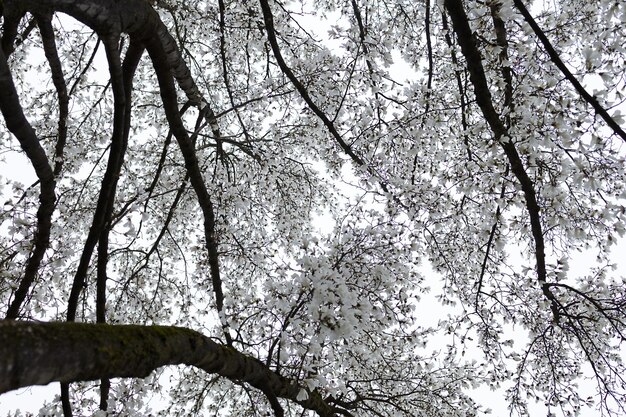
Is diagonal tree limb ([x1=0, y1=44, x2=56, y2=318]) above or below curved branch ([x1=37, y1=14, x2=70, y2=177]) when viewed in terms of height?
below

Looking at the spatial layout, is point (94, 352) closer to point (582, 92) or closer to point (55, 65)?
point (582, 92)

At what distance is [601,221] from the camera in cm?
411

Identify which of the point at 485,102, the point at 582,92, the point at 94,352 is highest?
the point at 485,102

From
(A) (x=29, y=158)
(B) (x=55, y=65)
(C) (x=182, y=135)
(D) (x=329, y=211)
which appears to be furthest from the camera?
(D) (x=329, y=211)

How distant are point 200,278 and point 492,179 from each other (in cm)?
464

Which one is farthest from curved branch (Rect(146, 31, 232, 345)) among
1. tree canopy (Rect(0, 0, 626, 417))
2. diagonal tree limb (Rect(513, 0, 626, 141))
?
diagonal tree limb (Rect(513, 0, 626, 141))

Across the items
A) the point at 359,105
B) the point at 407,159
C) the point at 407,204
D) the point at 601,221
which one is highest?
the point at 359,105

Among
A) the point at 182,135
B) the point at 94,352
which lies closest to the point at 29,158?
the point at 182,135

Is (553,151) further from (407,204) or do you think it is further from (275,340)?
(275,340)

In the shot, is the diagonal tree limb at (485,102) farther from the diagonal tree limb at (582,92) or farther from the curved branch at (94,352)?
the curved branch at (94,352)

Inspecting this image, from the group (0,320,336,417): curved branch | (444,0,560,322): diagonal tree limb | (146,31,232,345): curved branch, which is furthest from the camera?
(146,31,232,345): curved branch

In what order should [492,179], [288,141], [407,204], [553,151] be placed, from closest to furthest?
[553,151], [492,179], [407,204], [288,141]

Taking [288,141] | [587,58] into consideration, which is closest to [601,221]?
[587,58]

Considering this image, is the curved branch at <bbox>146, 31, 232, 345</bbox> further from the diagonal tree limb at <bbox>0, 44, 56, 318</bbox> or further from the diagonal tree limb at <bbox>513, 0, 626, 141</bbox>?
the diagonal tree limb at <bbox>513, 0, 626, 141</bbox>
